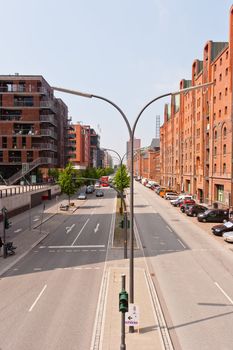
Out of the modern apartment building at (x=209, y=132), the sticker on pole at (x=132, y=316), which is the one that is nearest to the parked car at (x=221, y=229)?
the modern apartment building at (x=209, y=132)

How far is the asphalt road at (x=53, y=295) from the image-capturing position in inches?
497

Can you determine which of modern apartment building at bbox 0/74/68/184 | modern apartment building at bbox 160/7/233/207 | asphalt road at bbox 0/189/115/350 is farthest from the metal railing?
asphalt road at bbox 0/189/115/350

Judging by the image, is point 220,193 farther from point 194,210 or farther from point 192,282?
point 192,282

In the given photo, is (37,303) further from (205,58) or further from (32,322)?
(205,58)

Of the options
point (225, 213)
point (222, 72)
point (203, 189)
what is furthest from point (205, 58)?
point (225, 213)

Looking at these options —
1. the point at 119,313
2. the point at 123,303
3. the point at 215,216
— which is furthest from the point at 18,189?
the point at 123,303

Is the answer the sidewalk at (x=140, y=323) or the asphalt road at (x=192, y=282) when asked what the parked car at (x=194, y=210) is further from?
the sidewalk at (x=140, y=323)

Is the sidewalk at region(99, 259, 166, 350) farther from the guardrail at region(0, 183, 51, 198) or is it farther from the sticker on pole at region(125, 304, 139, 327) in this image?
the guardrail at region(0, 183, 51, 198)

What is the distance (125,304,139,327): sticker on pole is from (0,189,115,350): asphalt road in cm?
164

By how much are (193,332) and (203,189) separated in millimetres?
48415

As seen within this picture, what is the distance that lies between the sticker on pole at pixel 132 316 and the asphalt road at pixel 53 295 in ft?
5.40

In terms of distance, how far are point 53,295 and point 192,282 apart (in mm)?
7561

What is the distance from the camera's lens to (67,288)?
1808 centimetres

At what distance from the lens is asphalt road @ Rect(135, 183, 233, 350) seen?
12977mm
